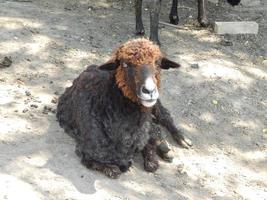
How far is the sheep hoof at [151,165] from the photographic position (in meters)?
5.10

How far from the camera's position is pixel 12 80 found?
6.28m

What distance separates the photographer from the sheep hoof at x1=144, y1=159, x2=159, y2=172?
510 cm

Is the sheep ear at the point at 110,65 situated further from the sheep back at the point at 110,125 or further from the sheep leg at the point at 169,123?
the sheep leg at the point at 169,123

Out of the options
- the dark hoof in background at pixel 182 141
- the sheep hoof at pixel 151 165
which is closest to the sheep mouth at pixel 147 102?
the sheep hoof at pixel 151 165

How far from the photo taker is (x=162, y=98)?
Result: 6441 mm

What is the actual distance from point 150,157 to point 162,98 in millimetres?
1396

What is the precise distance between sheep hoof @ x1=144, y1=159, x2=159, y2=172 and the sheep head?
0.70 meters

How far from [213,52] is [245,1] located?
2.65 meters

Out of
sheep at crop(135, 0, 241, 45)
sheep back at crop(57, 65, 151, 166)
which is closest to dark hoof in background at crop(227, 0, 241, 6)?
sheep at crop(135, 0, 241, 45)

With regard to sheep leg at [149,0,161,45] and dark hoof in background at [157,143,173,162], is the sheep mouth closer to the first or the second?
dark hoof in background at [157,143,173,162]

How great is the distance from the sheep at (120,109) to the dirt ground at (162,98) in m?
0.14

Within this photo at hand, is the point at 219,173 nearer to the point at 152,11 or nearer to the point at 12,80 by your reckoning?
the point at 12,80

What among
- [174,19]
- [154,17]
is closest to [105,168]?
[154,17]

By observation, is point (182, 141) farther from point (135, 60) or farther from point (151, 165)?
point (135, 60)
